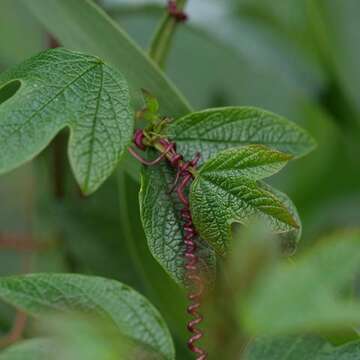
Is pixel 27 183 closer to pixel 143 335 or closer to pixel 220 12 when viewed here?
pixel 220 12

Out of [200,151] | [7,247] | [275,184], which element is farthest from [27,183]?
[200,151]

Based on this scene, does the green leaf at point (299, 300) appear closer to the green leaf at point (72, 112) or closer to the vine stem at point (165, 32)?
the green leaf at point (72, 112)

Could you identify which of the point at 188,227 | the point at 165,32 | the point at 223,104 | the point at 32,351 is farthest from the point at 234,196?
the point at 223,104

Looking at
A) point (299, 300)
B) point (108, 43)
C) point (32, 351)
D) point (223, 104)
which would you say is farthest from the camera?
point (223, 104)

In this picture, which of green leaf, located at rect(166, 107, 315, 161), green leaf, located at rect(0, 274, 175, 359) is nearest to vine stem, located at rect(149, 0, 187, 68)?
green leaf, located at rect(166, 107, 315, 161)

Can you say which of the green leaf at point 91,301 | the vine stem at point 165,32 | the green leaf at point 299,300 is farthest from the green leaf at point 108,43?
the green leaf at point 299,300

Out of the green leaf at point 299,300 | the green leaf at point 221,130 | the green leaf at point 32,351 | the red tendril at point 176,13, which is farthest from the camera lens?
the red tendril at point 176,13

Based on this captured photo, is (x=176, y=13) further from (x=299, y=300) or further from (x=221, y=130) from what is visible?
(x=299, y=300)
